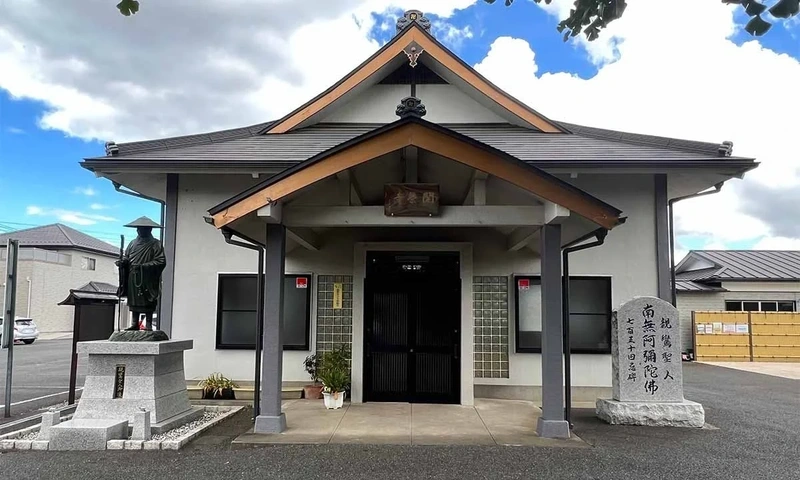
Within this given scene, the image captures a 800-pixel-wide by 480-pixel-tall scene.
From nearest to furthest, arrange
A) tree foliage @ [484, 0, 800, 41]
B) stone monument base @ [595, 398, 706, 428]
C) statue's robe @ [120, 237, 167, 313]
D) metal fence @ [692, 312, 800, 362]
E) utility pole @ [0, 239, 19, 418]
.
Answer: tree foliage @ [484, 0, 800, 41] < statue's robe @ [120, 237, 167, 313] < stone monument base @ [595, 398, 706, 428] < utility pole @ [0, 239, 19, 418] < metal fence @ [692, 312, 800, 362]

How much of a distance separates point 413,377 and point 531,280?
8.20ft

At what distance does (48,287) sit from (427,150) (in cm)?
3292

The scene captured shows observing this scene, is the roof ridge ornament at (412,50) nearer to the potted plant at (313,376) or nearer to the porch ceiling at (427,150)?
Result: the porch ceiling at (427,150)

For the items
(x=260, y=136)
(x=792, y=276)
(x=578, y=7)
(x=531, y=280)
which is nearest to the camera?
(x=578, y=7)

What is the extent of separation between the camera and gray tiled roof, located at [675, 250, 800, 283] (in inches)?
774

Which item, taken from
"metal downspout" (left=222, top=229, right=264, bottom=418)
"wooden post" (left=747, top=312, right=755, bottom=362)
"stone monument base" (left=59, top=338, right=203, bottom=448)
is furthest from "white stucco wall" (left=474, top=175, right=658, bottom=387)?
"wooden post" (left=747, top=312, right=755, bottom=362)

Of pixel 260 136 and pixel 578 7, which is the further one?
pixel 260 136

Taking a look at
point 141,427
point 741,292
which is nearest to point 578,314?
point 141,427

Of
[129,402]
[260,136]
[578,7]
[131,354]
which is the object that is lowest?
[129,402]

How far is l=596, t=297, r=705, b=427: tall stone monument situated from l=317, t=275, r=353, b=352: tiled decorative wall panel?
401 cm

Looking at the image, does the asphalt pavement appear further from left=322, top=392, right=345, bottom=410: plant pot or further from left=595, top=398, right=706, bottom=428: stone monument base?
left=595, top=398, right=706, bottom=428: stone monument base

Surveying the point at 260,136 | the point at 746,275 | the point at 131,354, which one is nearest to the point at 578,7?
the point at 131,354

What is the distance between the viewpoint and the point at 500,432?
6.44 metres

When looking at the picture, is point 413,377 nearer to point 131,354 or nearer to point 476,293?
point 476,293
